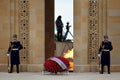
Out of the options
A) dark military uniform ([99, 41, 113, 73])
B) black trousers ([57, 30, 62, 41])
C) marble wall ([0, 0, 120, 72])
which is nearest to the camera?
dark military uniform ([99, 41, 113, 73])

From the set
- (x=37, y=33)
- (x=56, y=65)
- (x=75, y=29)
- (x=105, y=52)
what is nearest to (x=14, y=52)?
(x=37, y=33)

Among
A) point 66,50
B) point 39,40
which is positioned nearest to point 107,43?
point 39,40

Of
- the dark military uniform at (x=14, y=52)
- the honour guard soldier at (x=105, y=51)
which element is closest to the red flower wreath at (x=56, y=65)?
the honour guard soldier at (x=105, y=51)

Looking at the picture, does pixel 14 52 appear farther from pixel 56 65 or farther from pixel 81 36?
pixel 81 36

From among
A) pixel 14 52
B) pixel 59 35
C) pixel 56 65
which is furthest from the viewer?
pixel 59 35

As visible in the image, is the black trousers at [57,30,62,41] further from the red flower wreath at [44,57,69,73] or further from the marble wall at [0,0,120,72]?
the red flower wreath at [44,57,69,73]

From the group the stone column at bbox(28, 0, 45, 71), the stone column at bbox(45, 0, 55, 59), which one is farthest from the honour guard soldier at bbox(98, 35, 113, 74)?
the stone column at bbox(45, 0, 55, 59)

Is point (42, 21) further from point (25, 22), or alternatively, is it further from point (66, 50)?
point (66, 50)

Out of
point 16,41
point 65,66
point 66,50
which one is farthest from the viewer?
point 66,50

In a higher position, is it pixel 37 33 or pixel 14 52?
pixel 37 33

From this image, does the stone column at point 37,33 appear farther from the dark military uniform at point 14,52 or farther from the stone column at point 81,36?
the stone column at point 81,36

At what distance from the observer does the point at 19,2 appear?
938 inches

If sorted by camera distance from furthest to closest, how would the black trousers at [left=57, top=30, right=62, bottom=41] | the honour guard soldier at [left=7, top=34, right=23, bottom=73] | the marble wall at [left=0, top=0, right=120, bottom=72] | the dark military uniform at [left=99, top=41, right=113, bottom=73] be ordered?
the black trousers at [left=57, top=30, right=62, bottom=41], the marble wall at [left=0, top=0, right=120, bottom=72], the honour guard soldier at [left=7, top=34, right=23, bottom=73], the dark military uniform at [left=99, top=41, right=113, bottom=73]

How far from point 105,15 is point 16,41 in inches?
162
